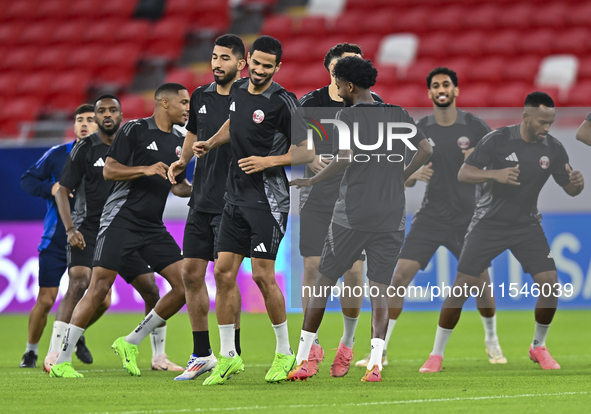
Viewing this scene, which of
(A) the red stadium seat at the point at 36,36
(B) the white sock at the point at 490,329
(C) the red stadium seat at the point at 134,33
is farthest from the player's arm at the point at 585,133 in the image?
(A) the red stadium seat at the point at 36,36

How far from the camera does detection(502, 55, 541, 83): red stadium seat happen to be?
54.7 ft

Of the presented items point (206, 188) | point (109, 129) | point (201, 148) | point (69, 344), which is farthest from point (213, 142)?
point (69, 344)

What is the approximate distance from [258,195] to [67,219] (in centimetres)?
233

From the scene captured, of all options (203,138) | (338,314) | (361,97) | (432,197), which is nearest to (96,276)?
(203,138)

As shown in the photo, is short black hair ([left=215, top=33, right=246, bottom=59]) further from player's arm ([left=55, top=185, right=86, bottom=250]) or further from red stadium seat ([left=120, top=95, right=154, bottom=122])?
red stadium seat ([left=120, top=95, right=154, bottom=122])

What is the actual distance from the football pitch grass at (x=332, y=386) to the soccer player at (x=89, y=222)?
0.44 meters

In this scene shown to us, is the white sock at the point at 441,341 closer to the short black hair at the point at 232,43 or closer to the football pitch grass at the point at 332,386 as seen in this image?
the football pitch grass at the point at 332,386

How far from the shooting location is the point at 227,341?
6.23 m

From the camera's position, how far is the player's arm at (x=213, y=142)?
20.9ft

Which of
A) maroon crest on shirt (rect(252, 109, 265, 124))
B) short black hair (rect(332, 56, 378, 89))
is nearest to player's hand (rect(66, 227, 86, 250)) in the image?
maroon crest on shirt (rect(252, 109, 265, 124))

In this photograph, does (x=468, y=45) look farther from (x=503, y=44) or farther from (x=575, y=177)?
(x=575, y=177)

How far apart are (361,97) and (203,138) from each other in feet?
4.43

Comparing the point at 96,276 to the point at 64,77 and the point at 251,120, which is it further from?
the point at 64,77

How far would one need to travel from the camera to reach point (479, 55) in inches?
699
